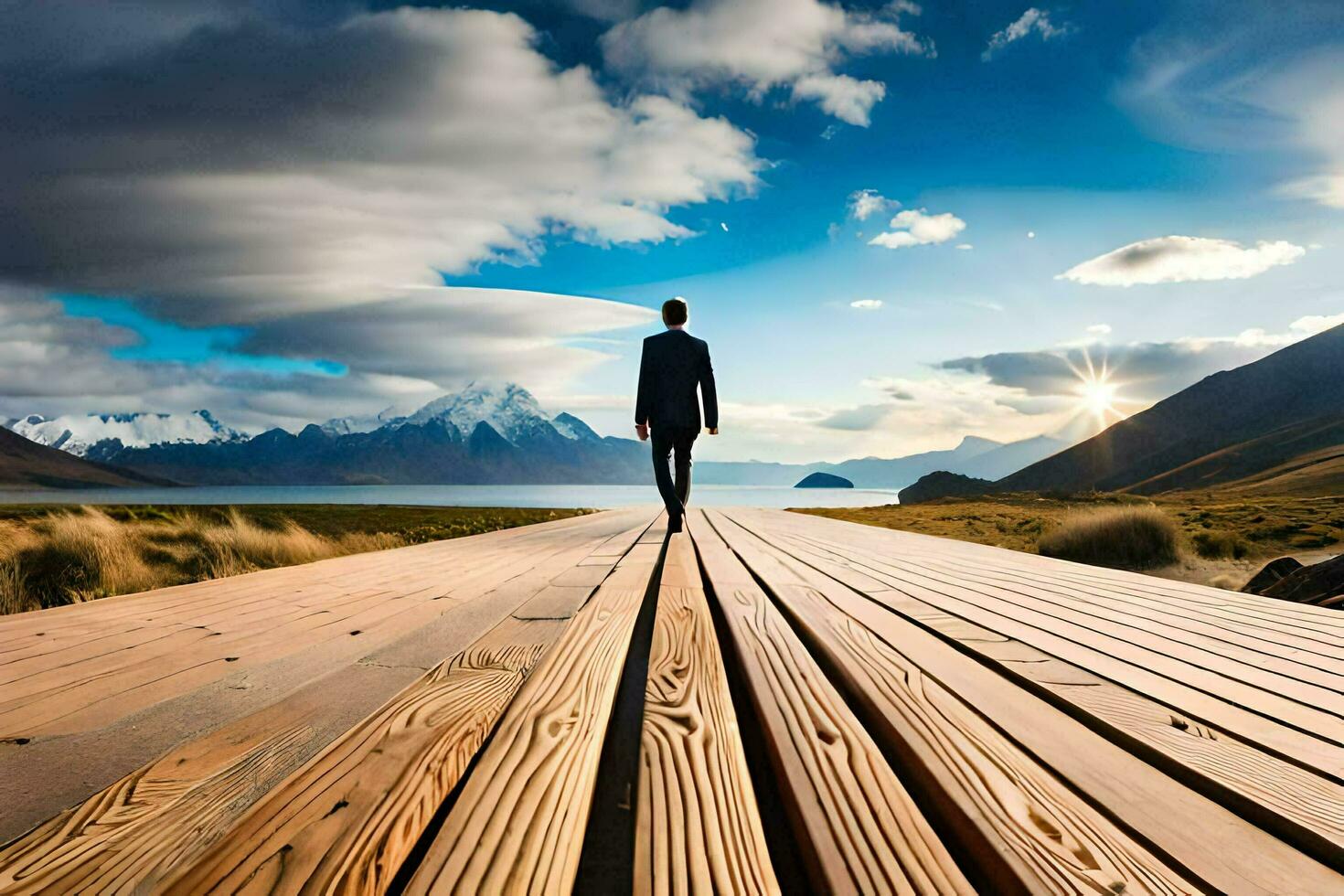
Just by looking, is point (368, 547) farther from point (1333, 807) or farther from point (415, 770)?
A: point (1333, 807)

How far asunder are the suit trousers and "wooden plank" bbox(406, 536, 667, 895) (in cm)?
438

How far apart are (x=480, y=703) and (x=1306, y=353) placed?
161104 mm

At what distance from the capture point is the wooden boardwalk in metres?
0.75

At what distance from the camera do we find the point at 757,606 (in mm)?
2303

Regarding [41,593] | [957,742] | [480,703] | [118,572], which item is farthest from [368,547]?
[957,742]

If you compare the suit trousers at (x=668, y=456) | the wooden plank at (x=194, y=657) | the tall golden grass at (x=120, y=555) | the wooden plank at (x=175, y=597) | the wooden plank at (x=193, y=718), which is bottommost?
the tall golden grass at (x=120, y=555)

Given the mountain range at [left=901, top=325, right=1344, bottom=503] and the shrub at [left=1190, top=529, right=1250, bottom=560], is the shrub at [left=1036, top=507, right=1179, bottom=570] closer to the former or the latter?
the shrub at [left=1190, top=529, right=1250, bottom=560]

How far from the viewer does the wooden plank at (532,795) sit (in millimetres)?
702

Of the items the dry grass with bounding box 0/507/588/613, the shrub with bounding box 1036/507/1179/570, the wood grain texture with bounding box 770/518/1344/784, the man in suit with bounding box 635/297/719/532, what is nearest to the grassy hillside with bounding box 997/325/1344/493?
the shrub with bounding box 1036/507/1179/570

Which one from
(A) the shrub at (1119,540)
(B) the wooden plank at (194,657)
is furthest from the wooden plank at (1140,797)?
(A) the shrub at (1119,540)

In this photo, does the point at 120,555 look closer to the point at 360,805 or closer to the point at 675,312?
the point at 675,312

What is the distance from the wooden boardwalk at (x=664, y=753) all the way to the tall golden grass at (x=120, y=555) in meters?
4.93

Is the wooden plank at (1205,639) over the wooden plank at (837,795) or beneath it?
beneath

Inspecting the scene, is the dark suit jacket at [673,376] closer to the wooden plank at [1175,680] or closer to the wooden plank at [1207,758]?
the wooden plank at [1175,680]
